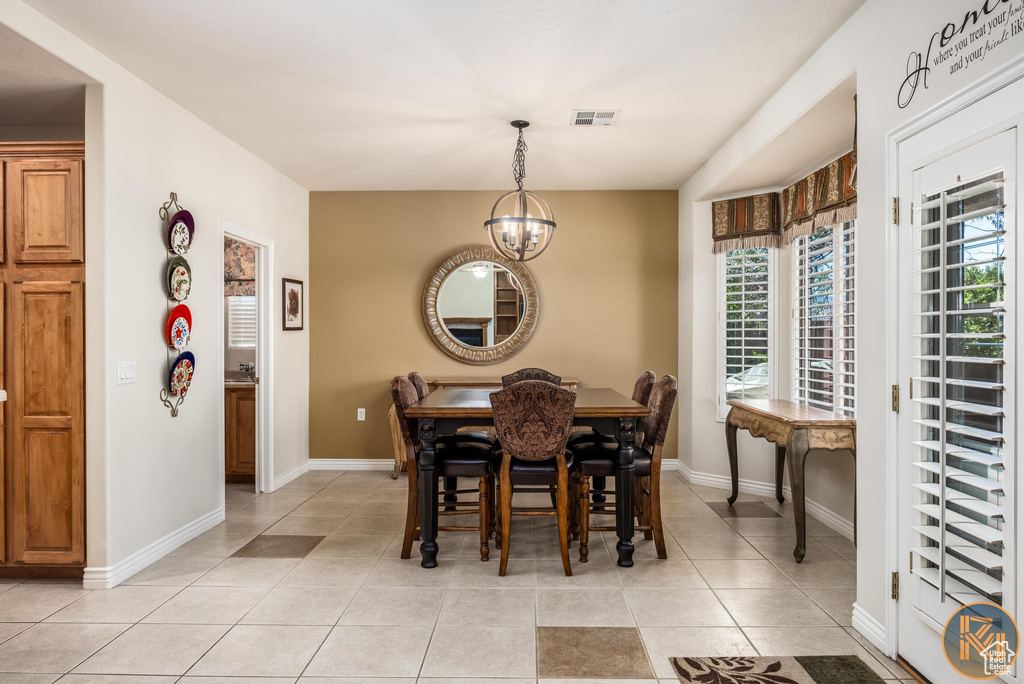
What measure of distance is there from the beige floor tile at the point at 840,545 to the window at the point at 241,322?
16.0ft

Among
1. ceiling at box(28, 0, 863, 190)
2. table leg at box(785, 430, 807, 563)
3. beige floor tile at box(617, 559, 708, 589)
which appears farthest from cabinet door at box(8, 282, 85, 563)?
table leg at box(785, 430, 807, 563)

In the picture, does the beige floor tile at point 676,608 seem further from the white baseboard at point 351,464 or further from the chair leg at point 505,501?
the white baseboard at point 351,464

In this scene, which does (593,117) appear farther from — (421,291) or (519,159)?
(421,291)

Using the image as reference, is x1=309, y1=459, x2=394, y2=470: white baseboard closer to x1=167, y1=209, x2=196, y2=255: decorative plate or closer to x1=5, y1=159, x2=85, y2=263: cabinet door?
x1=167, y1=209, x2=196, y2=255: decorative plate

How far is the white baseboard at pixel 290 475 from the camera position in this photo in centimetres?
488

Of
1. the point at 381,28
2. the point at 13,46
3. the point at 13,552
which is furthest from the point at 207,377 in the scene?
the point at 381,28

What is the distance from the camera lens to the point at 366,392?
18.2ft

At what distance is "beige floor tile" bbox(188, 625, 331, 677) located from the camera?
2.16 meters

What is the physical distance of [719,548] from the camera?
345cm

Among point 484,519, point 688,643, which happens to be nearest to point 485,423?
Result: point 484,519

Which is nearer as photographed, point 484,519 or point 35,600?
point 35,600

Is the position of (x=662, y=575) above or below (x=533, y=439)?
below

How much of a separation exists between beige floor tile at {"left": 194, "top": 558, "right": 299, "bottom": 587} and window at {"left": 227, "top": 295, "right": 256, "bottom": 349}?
271 cm

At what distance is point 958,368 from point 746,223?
9.66 ft
